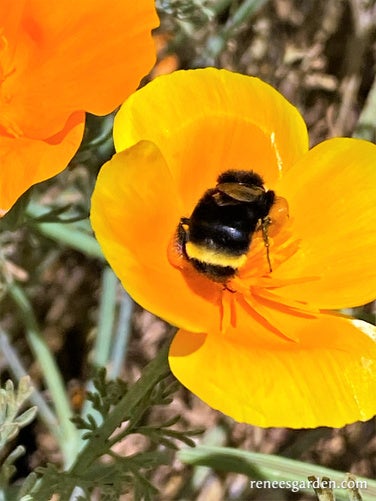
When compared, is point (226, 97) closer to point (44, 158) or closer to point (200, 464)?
point (44, 158)

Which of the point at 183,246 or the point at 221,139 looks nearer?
Result: the point at 183,246

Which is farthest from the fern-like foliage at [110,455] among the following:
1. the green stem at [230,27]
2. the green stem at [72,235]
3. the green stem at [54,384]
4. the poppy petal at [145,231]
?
the green stem at [230,27]

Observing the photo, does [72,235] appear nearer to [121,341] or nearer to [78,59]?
[121,341]

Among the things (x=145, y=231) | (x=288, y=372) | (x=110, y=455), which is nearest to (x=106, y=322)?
(x=110, y=455)

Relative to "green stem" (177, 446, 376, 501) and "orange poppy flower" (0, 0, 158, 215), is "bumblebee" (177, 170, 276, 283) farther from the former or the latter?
"green stem" (177, 446, 376, 501)

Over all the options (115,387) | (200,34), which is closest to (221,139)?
(115,387)
